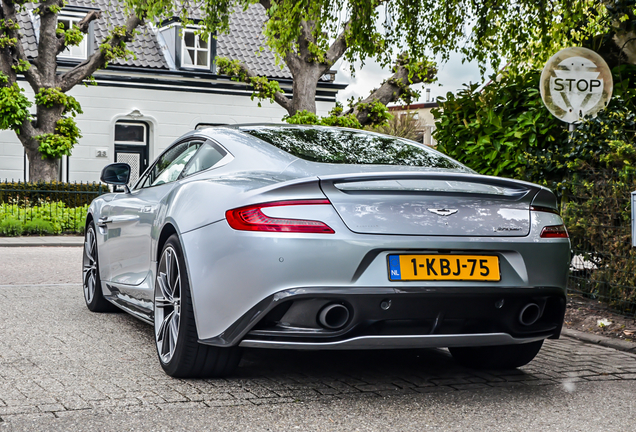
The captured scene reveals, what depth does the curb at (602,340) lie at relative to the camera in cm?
542

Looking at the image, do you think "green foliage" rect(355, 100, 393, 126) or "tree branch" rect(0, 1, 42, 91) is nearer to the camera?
"tree branch" rect(0, 1, 42, 91)

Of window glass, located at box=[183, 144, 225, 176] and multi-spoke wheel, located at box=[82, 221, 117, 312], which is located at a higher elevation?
window glass, located at box=[183, 144, 225, 176]

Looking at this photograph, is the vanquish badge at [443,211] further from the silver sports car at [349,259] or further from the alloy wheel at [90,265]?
the alloy wheel at [90,265]

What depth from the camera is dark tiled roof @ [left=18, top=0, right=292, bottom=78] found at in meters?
24.8

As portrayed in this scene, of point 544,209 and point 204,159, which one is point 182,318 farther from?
Answer: point 544,209

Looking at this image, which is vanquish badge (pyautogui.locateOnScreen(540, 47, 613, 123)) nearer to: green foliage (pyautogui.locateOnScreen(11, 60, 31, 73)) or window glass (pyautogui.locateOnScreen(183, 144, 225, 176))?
window glass (pyautogui.locateOnScreen(183, 144, 225, 176))

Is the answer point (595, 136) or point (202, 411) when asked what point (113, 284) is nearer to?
point (202, 411)

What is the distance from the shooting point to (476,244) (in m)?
3.69

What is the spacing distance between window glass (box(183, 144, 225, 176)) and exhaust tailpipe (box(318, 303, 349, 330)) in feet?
4.41

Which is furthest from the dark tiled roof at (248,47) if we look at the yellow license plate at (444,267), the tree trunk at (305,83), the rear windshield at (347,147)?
the yellow license plate at (444,267)

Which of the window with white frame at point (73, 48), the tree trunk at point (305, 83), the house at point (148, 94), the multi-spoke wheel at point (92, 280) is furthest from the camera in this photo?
the house at point (148, 94)

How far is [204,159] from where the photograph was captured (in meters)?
4.66

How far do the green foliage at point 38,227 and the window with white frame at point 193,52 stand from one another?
397 inches

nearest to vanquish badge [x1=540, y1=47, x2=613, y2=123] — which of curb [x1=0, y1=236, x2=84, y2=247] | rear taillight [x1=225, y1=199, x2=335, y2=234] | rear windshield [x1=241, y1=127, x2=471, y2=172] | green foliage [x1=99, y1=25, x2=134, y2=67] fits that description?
rear windshield [x1=241, y1=127, x2=471, y2=172]
